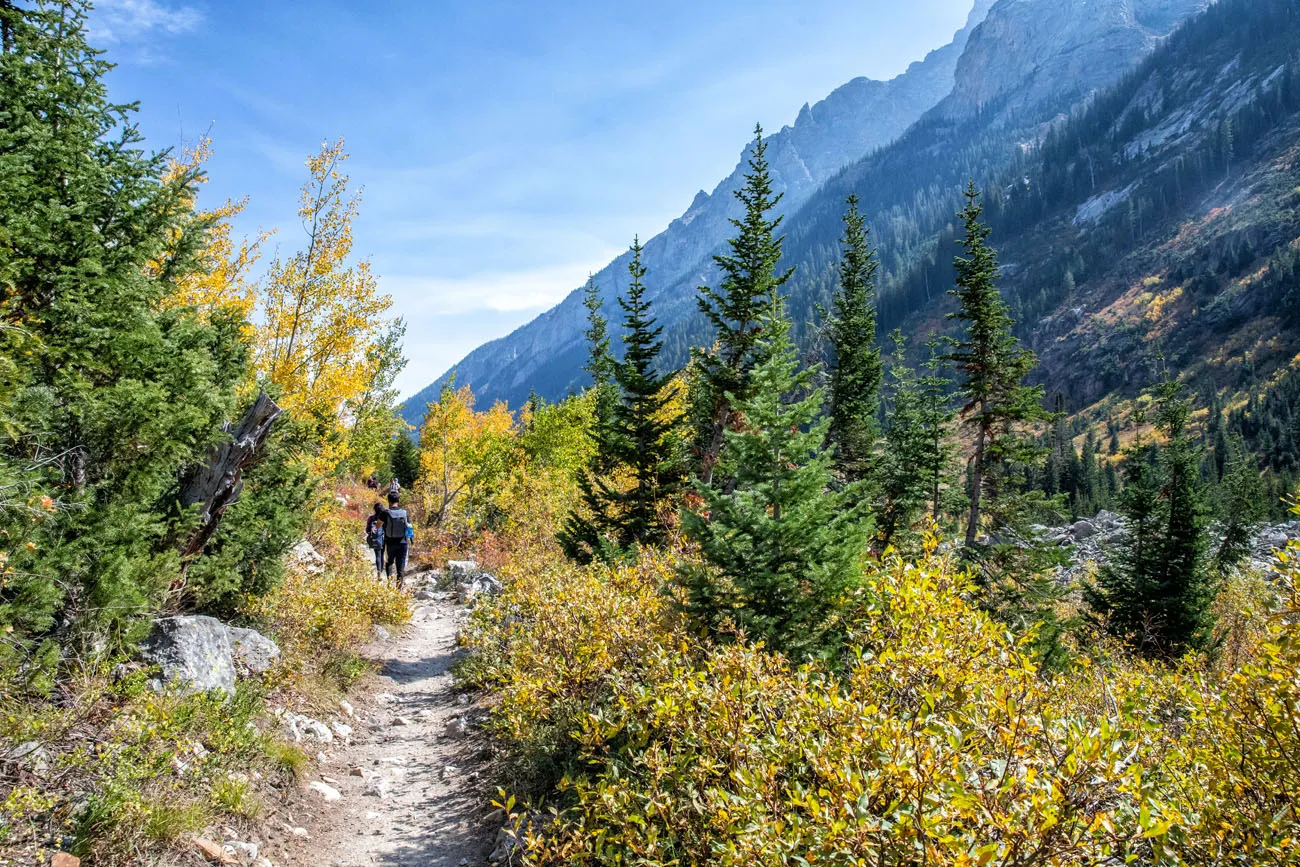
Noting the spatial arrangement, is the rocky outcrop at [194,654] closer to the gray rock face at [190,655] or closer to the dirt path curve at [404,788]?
the gray rock face at [190,655]

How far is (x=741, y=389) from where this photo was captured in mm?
13656

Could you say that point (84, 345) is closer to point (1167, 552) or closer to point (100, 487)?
point (100, 487)

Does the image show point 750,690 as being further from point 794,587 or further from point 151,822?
point 151,822

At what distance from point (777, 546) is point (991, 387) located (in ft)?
42.7

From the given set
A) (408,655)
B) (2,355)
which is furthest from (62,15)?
(408,655)

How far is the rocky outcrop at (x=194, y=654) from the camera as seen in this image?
18.7 ft

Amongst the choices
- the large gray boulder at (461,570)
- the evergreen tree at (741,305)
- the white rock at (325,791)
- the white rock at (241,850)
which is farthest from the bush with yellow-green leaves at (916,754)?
the large gray boulder at (461,570)

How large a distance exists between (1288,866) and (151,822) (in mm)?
6215

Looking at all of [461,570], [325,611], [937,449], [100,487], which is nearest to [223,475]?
[100,487]

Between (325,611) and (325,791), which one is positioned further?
(325,611)

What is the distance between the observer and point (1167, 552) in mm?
18906

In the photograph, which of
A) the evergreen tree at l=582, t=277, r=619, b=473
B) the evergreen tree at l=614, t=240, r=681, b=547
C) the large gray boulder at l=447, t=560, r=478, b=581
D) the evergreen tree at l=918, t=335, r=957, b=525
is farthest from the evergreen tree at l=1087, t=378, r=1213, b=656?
the large gray boulder at l=447, t=560, r=478, b=581

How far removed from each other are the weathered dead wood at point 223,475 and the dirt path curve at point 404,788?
9.82 feet

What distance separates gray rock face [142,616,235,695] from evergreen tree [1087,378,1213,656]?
887 inches
